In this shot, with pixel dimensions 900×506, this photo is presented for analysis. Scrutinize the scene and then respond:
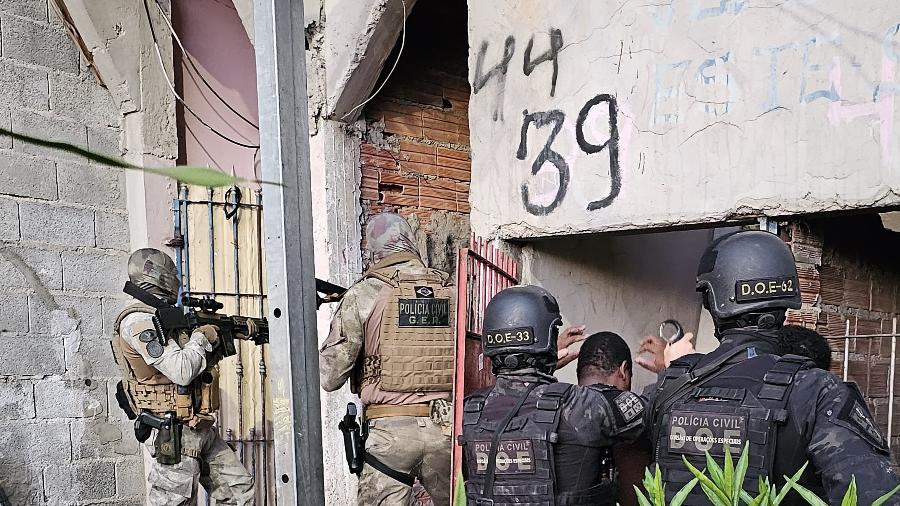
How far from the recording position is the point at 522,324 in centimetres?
272

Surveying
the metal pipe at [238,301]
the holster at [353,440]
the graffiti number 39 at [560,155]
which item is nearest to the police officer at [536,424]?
the graffiti number 39 at [560,155]

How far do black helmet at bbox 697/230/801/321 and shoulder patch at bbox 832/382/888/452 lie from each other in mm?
324

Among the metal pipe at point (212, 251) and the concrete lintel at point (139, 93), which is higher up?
the concrete lintel at point (139, 93)

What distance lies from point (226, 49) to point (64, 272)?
1.82m

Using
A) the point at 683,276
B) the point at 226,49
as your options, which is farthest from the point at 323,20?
the point at 683,276

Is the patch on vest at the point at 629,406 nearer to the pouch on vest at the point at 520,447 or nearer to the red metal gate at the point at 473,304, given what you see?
the pouch on vest at the point at 520,447

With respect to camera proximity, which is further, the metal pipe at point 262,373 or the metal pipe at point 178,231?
the metal pipe at point 262,373

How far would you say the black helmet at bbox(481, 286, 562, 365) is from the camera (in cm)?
271

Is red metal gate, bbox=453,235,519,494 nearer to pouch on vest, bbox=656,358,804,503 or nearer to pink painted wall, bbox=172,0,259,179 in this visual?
pouch on vest, bbox=656,358,804,503

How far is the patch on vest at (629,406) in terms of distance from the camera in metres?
2.62

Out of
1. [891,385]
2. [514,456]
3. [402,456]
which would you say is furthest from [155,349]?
[891,385]

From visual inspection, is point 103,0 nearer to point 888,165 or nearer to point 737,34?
point 737,34

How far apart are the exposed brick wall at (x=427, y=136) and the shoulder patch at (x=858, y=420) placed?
10.6 feet

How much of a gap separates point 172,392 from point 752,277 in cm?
297
